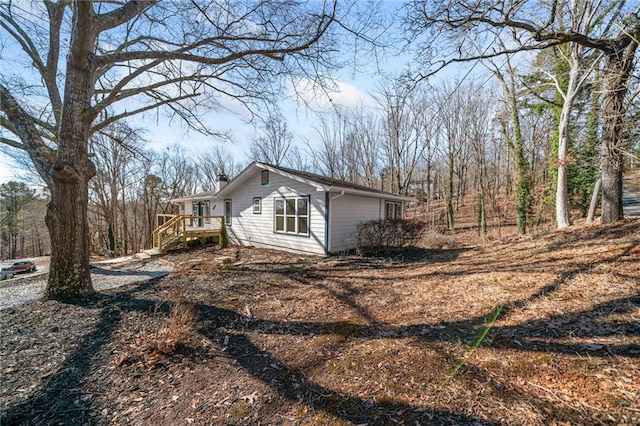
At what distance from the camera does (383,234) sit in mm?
9672

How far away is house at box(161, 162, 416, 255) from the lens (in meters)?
9.59

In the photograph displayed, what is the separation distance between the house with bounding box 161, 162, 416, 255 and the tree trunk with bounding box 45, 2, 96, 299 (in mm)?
6126

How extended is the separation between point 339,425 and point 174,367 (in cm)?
199

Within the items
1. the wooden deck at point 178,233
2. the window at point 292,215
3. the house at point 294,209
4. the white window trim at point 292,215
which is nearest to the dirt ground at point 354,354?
the house at point 294,209

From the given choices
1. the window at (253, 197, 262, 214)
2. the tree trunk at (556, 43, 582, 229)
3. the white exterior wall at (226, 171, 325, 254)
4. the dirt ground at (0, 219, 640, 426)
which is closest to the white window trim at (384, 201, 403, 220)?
the white exterior wall at (226, 171, 325, 254)

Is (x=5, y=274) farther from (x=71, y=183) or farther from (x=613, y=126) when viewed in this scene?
(x=613, y=126)

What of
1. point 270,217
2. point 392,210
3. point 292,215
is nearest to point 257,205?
point 270,217

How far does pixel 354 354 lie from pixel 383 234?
7194mm

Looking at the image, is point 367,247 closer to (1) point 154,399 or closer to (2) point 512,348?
(2) point 512,348

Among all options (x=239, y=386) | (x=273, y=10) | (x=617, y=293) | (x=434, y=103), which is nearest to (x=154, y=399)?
(x=239, y=386)

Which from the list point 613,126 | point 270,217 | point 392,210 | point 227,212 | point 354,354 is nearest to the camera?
point 354,354

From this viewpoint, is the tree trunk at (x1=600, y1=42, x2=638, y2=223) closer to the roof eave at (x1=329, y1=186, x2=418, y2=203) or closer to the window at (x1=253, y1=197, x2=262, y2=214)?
the roof eave at (x1=329, y1=186, x2=418, y2=203)

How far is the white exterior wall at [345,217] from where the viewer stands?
9.63 metres

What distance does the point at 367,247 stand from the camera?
9.80 m
